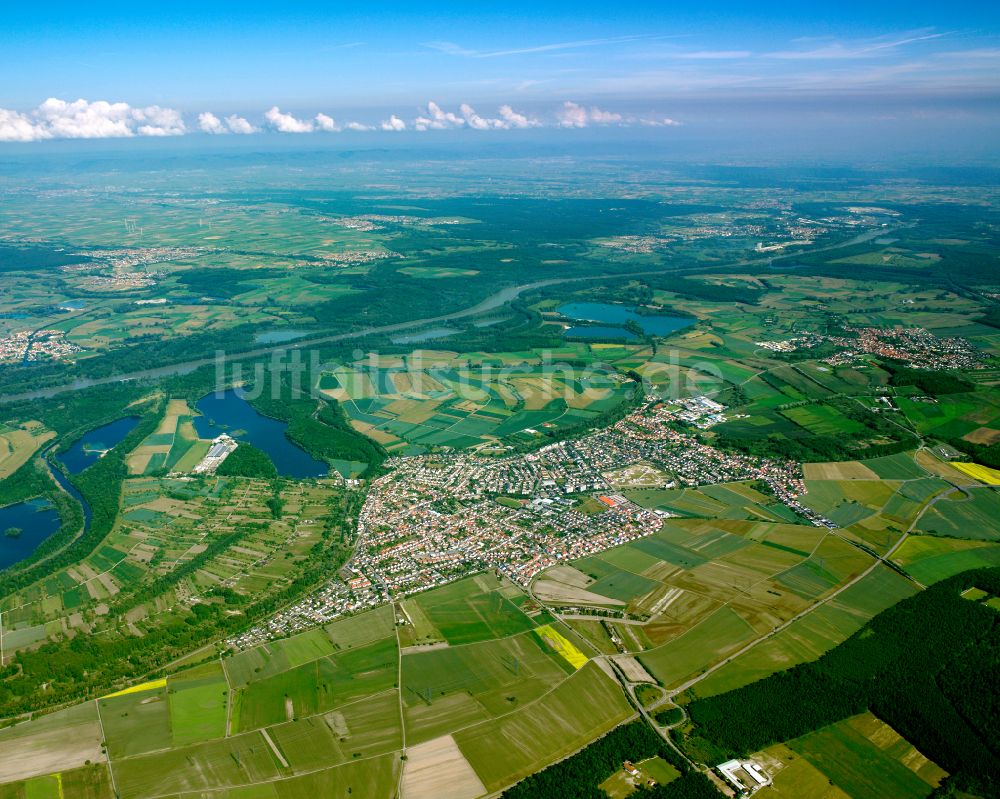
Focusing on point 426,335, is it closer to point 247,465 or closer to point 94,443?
point 247,465

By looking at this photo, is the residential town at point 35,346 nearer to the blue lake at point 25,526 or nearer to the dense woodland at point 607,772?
the blue lake at point 25,526

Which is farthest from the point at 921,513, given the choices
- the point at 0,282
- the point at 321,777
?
the point at 0,282

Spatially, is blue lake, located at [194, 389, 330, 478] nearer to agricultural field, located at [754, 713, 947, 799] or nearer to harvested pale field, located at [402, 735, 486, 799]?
harvested pale field, located at [402, 735, 486, 799]

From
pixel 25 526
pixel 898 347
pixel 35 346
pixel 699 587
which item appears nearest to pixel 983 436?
pixel 898 347

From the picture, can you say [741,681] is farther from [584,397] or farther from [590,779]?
[584,397]

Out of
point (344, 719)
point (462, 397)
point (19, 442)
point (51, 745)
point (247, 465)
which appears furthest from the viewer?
point (462, 397)

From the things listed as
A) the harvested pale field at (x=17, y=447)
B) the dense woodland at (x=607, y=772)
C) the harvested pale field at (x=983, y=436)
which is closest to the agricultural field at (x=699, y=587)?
the dense woodland at (x=607, y=772)
